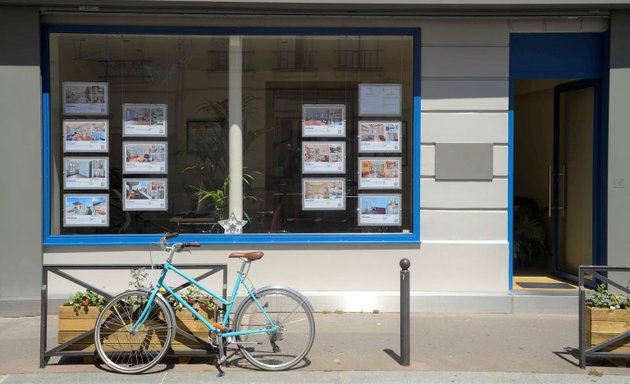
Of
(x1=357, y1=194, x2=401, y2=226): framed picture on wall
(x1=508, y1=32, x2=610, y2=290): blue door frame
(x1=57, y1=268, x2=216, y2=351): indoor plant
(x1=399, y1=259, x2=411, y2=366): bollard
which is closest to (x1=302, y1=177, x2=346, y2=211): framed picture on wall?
(x1=357, y1=194, x2=401, y2=226): framed picture on wall

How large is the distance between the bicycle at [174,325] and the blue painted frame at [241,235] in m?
2.61

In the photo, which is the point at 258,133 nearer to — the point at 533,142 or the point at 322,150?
the point at 322,150

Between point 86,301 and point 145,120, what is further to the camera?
point 145,120

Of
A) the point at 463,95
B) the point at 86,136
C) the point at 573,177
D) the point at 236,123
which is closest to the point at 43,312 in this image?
the point at 86,136

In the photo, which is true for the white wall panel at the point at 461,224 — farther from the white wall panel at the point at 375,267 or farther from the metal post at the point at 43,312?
the metal post at the point at 43,312

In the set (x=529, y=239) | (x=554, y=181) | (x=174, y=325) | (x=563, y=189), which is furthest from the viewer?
(x=529, y=239)

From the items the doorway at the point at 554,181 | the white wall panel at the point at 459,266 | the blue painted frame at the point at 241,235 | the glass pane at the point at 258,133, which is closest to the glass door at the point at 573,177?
the doorway at the point at 554,181

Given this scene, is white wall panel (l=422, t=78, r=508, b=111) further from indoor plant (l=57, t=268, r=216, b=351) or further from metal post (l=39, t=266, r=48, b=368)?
metal post (l=39, t=266, r=48, b=368)

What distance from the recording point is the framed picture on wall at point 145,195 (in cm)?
901

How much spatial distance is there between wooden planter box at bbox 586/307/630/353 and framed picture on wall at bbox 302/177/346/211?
3.50 m

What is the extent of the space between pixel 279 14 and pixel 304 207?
234 centimetres

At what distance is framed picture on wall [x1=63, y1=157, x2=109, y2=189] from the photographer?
29.4ft

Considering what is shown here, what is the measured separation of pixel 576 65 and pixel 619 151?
1213 mm

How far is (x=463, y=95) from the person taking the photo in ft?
29.5
